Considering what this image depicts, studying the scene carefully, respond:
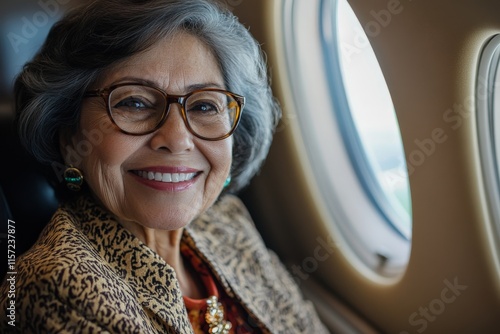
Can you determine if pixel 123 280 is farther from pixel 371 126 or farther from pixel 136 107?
pixel 371 126

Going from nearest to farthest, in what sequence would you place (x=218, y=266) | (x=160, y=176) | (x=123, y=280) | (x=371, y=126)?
(x=123, y=280) → (x=160, y=176) → (x=218, y=266) → (x=371, y=126)

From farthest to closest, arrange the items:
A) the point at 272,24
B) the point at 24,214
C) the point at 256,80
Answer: the point at 272,24 → the point at 256,80 → the point at 24,214

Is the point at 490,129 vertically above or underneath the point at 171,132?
above

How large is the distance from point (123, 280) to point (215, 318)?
0.37m

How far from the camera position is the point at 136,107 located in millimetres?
1396

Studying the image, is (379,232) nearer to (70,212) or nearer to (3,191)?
(70,212)

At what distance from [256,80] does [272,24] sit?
0.33m

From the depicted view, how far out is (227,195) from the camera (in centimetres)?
205

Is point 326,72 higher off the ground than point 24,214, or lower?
higher

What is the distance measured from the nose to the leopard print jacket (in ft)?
0.76

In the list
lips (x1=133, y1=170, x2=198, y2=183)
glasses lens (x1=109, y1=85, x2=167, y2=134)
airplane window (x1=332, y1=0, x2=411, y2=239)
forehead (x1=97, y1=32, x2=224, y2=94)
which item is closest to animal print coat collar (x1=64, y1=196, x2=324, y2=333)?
lips (x1=133, y1=170, x2=198, y2=183)

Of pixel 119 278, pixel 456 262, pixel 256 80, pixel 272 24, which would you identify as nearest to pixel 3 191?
pixel 119 278

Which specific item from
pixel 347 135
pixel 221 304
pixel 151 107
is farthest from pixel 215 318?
pixel 347 135

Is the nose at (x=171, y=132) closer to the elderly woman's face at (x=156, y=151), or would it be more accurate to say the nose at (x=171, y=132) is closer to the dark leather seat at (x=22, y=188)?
the elderly woman's face at (x=156, y=151)
